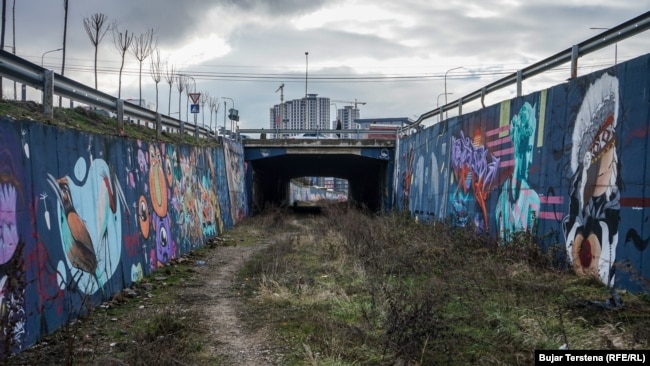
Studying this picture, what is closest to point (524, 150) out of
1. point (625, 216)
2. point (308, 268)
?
point (625, 216)

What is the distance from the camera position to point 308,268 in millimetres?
11203

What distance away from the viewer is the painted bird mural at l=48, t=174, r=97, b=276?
268 inches

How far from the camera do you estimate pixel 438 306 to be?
637cm

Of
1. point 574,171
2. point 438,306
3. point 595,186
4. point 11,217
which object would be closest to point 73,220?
point 11,217

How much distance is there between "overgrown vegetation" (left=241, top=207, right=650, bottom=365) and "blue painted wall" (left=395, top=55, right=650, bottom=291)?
458mm

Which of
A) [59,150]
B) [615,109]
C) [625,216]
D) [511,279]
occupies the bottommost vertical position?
[511,279]

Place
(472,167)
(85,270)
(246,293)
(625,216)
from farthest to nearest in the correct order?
(472,167) < (246,293) < (85,270) < (625,216)

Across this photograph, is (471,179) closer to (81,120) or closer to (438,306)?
(438,306)

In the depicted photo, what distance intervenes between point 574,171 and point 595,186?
2.48 ft

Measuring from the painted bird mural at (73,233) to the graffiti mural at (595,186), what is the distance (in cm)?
691

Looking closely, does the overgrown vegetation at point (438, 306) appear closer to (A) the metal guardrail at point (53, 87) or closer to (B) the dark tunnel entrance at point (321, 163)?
(A) the metal guardrail at point (53, 87)

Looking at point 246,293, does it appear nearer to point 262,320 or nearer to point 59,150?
point 262,320

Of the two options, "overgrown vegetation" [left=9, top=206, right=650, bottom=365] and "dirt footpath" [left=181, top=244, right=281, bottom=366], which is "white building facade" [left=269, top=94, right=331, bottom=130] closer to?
"dirt footpath" [left=181, top=244, right=281, bottom=366]

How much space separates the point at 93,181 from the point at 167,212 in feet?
14.2
